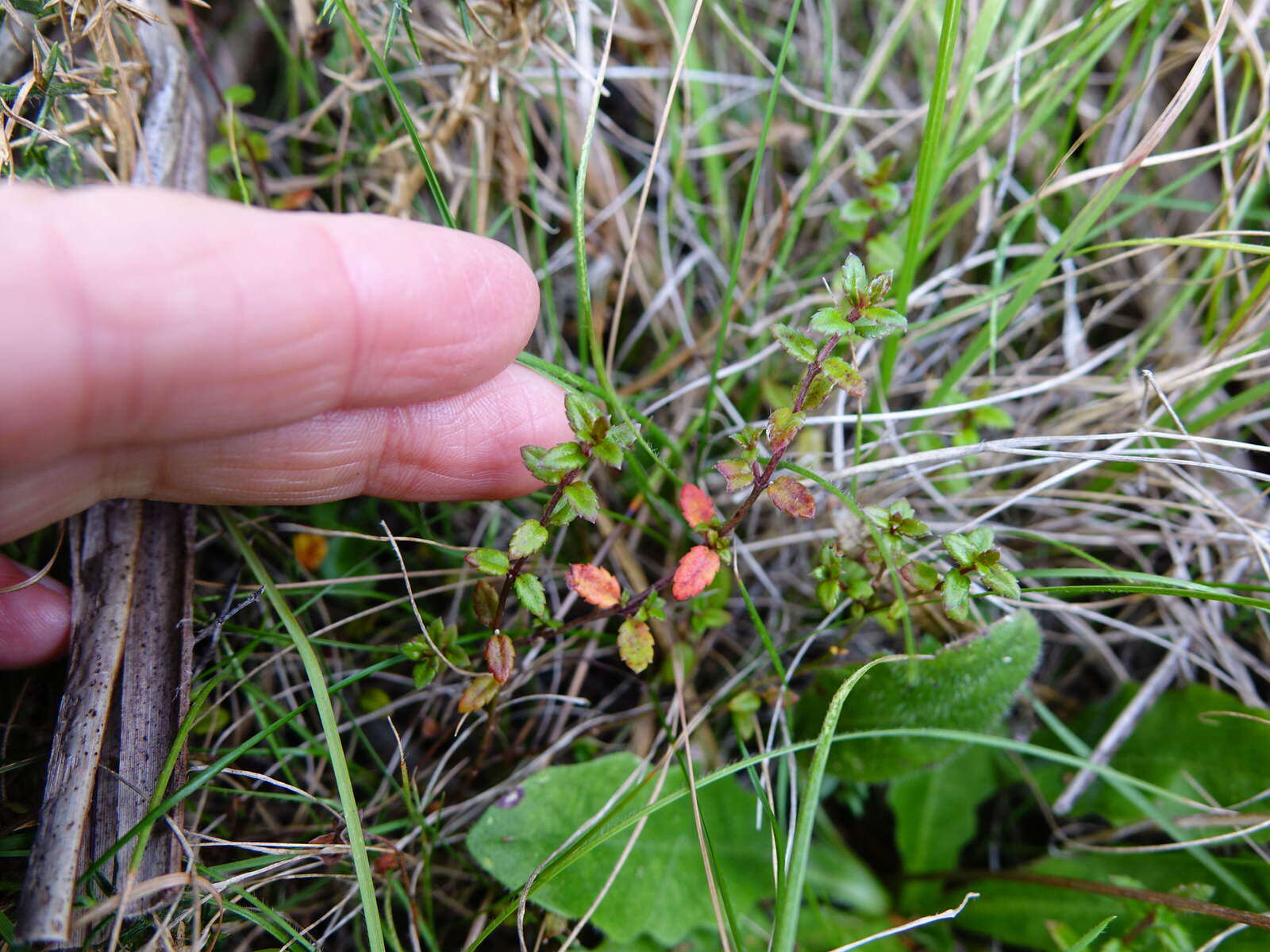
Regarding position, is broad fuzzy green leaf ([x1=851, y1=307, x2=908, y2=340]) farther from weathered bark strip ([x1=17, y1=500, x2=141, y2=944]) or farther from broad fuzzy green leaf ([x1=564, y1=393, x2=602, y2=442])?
weathered bark strip ([x1=17, y1=500, x2=141, y2=944])

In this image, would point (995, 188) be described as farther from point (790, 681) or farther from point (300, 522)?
point (300, 522)

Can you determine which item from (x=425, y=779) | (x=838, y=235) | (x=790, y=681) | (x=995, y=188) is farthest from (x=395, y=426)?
(x=995, y=188)

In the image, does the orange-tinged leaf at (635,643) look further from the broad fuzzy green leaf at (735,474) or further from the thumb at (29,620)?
the thumb at (29,620)

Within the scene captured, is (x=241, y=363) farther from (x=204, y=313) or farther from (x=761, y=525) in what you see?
(x=761, y=525)

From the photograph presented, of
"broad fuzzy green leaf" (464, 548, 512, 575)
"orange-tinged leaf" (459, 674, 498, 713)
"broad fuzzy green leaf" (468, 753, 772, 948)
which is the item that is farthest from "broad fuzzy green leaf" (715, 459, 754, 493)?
"broad fuzzy green leaf" (468, 753, 772, 948)

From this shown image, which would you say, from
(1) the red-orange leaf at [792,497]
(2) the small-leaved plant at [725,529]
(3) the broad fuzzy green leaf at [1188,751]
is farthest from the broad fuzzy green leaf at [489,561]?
(3) the broad fuzzy green leaf at [1188,751]
